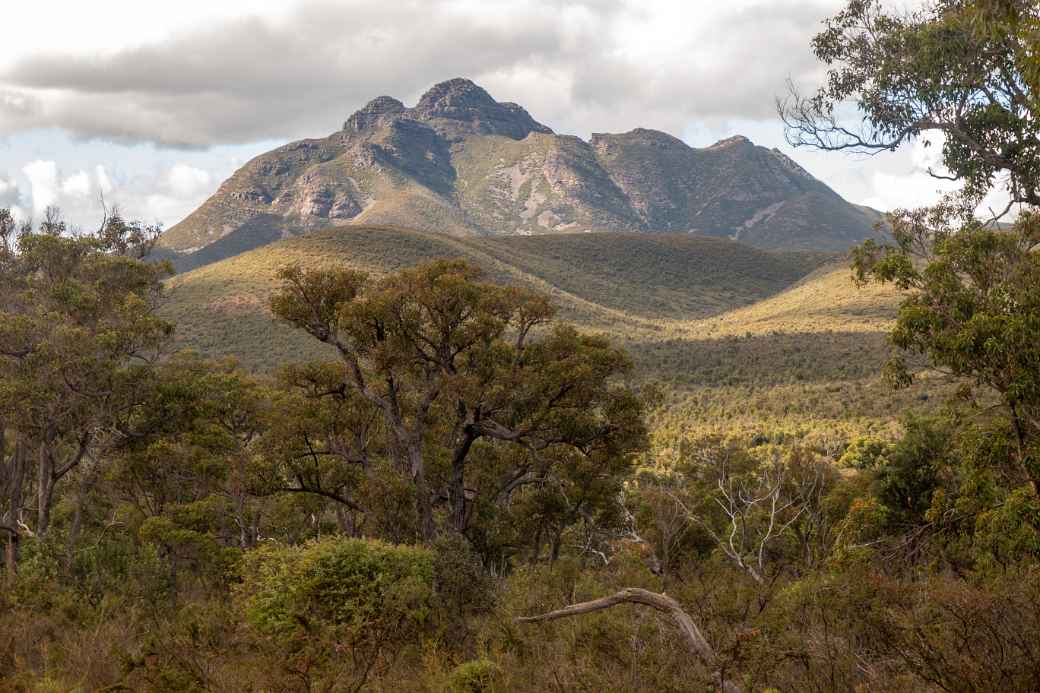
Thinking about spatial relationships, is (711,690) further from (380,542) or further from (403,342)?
(403,342)

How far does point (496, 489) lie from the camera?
81.2ft

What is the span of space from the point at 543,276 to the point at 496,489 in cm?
9816

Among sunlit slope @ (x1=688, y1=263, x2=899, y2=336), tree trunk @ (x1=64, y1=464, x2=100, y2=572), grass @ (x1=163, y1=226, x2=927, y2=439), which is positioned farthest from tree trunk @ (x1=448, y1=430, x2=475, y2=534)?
sunlit slope @ (x1=688, y1=263, x2=899, y2=336)

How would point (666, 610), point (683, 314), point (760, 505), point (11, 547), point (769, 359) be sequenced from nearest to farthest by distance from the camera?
point (666, 610), point (11, 547), point (760, 505), point (769, 359), point (683, 314)

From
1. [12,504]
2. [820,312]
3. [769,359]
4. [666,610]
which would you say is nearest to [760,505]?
[12,504]

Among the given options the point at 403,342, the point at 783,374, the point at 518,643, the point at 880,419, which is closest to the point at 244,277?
the point at 783,374

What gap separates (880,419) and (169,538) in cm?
3787

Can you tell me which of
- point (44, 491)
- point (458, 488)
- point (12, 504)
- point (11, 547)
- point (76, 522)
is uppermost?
point (458, 488)

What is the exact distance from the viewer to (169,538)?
20.5m

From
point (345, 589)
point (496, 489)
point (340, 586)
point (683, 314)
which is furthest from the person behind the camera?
point (683, 314)

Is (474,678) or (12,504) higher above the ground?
(474,678)

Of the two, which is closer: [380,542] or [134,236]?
[380,542]

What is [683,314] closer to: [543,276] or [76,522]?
[543,276]

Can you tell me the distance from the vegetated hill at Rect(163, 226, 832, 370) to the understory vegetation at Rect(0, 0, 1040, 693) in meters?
35.6
